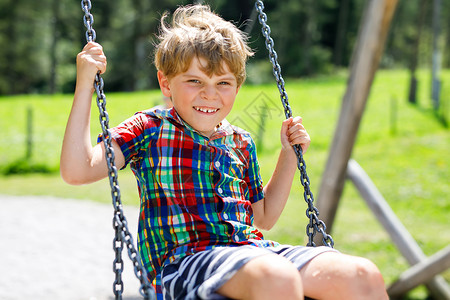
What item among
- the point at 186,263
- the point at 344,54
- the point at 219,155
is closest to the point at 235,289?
the point at 186,263

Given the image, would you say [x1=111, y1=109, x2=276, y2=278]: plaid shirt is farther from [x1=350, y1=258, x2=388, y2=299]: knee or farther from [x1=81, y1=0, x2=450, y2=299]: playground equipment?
[x1=81, y1=0, x2=450, y2=299]: playground equipment

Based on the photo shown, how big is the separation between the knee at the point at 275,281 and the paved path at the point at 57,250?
13.6 ft

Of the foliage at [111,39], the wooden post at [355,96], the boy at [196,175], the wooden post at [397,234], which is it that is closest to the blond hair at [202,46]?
the boy at [196,175]

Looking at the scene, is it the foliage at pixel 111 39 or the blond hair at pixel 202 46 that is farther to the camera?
the foliage at pixel 111 39

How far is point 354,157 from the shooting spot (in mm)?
12695

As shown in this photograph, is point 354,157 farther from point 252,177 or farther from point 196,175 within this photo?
point 196,175

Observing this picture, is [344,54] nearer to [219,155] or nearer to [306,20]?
[306,20]

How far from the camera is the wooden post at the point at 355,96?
4422mm

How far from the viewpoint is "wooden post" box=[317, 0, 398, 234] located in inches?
174

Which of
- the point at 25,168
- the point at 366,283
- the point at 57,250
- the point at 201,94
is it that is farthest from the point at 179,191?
the point at 25,168

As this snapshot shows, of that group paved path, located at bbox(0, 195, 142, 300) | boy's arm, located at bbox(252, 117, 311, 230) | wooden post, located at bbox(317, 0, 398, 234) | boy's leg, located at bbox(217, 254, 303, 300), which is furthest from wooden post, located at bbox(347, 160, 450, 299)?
boy's leg, located at bbox(217, 254, 303, 300)

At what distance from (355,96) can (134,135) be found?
9.38ft

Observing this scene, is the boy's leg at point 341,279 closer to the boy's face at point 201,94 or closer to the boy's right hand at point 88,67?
the boy's face at point 201,94

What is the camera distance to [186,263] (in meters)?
2.04
